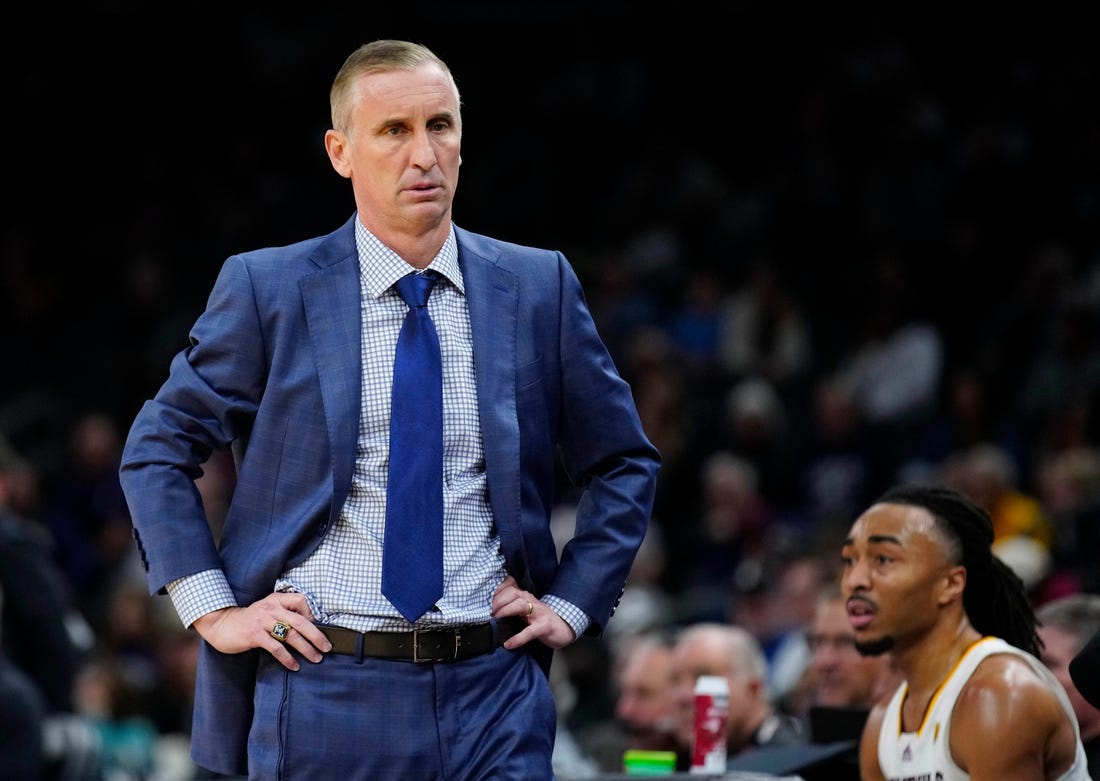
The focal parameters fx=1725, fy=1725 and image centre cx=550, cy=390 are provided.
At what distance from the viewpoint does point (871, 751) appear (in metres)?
4.05

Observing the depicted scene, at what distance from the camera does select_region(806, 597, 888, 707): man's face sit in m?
5.46

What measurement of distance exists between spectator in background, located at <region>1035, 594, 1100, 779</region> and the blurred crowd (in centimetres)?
163

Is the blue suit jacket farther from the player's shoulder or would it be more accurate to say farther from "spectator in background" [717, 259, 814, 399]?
"spectator in background" [717, 259, 814, 399]

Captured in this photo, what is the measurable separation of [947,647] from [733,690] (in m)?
1.68

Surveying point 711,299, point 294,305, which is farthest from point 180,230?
point 294,305

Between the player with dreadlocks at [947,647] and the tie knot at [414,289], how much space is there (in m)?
1.40

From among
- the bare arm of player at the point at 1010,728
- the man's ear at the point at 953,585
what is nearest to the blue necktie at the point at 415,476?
the bare arm of player at the point at 1010,728

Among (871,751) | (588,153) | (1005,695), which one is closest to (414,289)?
(1005,695)

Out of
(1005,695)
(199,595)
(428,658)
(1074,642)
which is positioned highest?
(199,595)

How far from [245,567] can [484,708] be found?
49 centimetres

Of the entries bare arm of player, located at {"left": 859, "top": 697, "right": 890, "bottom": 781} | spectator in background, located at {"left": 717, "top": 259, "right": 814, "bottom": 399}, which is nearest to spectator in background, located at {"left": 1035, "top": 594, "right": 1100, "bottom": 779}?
bare arm of player, located at {"left": 859, "top": 697, "right": 890, "bottom": 781}

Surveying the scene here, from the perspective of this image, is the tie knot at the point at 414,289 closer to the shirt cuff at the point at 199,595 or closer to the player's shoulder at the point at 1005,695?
the shirt cuff at the point at 199,595

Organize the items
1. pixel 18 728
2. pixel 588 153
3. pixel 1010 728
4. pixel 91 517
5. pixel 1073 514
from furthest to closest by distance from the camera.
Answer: pixel 588 153
pixel 91 517
pixel 1073 514
pixel 18 728
pixel 1010 728

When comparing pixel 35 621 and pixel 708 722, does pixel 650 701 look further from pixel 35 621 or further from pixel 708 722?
pixel 35 621
